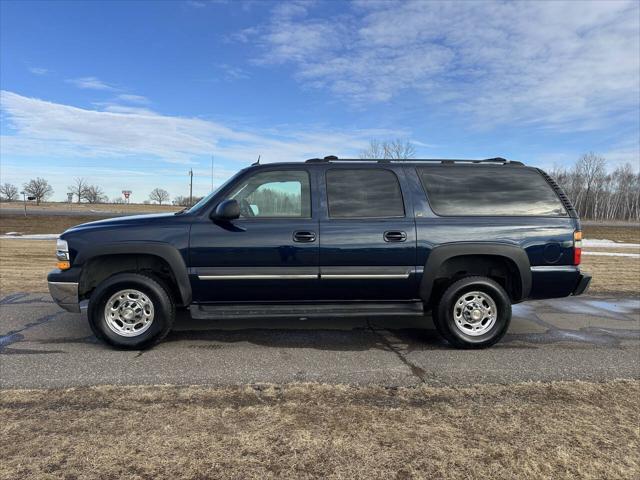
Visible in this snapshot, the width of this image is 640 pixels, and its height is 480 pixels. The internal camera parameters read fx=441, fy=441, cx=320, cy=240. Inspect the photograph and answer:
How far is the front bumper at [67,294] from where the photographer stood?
4.53 meters

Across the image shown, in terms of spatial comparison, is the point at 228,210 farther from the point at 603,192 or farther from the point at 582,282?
the point at 603,192

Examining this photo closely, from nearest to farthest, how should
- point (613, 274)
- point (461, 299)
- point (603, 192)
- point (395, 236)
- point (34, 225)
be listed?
point (395, 236), point (461, 299), point (613, 274), point (34, 225), point (603, 192)

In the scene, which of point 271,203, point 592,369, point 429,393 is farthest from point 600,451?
point 271,203

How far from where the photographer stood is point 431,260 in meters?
4.66

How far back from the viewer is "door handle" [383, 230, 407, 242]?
4629 millimetres

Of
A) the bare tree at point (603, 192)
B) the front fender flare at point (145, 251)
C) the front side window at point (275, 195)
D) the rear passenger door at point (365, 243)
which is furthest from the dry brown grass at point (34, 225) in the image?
the bare tree at point (603, 192)

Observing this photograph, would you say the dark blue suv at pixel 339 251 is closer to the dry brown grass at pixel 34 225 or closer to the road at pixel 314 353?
the road at pixel 314 353

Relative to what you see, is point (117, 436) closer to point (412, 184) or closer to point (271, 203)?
point (271, 203)

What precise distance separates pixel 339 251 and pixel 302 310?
2.44ft

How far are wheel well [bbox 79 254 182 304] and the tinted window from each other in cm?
190

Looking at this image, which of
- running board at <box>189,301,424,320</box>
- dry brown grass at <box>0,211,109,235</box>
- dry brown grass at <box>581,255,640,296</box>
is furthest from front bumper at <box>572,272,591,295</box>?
dry brown grass at <box>0,211,109,235</box>

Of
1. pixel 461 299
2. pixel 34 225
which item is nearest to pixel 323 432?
pixel 461 299

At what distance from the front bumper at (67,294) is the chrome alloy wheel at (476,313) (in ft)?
13.1

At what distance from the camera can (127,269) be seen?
477 centimetres
